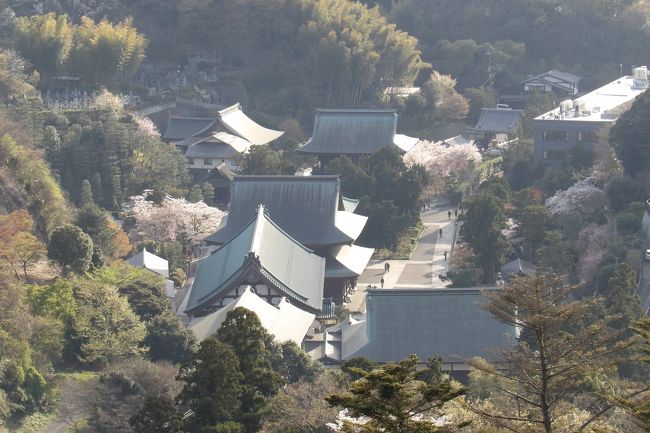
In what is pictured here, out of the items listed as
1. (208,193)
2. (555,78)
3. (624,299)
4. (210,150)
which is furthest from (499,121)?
(624,299)

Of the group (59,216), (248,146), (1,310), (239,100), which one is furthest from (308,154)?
(1,310)

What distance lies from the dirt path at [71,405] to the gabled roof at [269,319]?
340 centimetres

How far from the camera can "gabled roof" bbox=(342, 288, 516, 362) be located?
28875 mm

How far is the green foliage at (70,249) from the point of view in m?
30.6

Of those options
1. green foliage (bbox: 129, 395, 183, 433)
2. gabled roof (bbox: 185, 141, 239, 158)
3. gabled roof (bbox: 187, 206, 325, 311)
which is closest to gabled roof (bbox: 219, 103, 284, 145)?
gabled roof (bbox: 185, 141, 239, 158)

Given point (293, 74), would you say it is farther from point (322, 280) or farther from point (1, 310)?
point (1, 310)

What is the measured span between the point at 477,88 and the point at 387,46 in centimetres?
522

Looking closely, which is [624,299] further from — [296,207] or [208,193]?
[208,193]

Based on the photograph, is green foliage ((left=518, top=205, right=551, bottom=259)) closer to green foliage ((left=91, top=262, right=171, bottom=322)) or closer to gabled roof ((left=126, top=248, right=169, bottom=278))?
gabled roof ((left=126, top=248, right=169, bottom=278))

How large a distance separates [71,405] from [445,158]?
90.0 feet

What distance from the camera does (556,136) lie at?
47438 millimetres

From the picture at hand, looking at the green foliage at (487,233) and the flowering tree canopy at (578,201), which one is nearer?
the green foliage at (487,233)

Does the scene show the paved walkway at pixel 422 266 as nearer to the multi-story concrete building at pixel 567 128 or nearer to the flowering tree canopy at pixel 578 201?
the flowering tree canopy at pixel 578 201

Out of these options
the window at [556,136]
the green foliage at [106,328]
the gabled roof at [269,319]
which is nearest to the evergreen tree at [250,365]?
the green foliage at [106,328]
